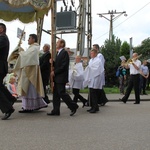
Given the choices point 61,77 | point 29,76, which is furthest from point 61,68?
point 29,76

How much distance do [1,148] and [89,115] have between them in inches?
143

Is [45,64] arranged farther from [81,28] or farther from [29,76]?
[81,28]

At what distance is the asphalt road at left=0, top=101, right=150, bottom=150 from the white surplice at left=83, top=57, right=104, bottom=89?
0.92 metres

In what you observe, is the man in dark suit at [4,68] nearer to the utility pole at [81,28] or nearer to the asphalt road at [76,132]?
the asphalt road at [76,132]

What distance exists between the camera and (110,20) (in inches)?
1790

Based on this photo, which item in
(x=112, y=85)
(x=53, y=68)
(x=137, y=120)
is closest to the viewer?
(x=137, y=120)

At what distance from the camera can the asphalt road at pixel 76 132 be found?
4.78 metres

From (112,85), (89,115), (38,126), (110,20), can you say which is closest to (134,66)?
(89,115)

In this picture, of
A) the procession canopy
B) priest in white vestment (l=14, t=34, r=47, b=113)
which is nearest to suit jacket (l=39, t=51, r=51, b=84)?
priest in white vestment (l=14, t=34, r=47, b=113)

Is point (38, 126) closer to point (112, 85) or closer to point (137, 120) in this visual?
point (137, 120)

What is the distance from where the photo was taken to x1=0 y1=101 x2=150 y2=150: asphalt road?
478 cm

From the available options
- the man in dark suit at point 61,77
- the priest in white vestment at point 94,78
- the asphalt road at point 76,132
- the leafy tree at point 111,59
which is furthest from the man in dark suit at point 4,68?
the leafy tree at point 111,59

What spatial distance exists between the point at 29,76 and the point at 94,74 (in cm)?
181

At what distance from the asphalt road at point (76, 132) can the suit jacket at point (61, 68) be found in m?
0.90
